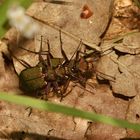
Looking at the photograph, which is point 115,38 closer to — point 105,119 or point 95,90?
point 95,90

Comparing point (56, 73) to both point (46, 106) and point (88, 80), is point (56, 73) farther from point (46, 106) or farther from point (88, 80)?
point (46, 106)

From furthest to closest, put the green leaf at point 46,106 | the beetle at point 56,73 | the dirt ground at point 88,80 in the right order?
the beetle at point 56,73
the dirt ground at point 88,80
the green leaf at point 46,106

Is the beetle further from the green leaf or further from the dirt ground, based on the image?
the green leaf

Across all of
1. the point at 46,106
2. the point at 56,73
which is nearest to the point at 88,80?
the point at 56,73

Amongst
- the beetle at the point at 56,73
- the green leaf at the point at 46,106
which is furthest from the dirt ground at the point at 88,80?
the green leaf at the point at 46,106

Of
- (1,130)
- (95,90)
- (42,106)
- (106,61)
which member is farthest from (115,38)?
(42,106)

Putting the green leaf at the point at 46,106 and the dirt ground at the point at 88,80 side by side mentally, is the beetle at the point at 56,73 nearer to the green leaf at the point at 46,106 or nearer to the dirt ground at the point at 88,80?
the dirt ground at the point at 88,80

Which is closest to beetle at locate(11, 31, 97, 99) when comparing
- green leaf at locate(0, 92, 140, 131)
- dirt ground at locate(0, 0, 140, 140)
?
dirt ground at locate(0, 0, 140, 140)
